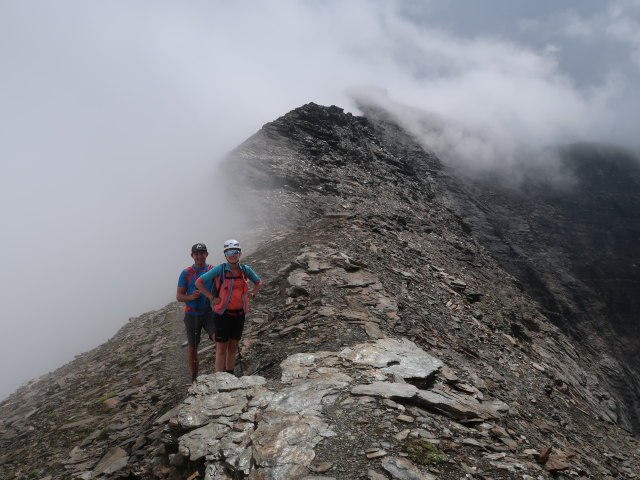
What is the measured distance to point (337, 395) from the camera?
580 cm

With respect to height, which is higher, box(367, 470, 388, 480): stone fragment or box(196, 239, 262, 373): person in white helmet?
box(196, 239, 262, 373): person in white helmet

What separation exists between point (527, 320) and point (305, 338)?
16.0m

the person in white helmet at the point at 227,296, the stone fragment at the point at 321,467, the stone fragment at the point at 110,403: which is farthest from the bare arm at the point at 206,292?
the stone fragment at the point at 110,403

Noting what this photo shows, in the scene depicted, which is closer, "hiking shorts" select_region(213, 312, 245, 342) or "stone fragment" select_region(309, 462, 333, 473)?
"stone fragment" select_region(309, 462, 333, 473)

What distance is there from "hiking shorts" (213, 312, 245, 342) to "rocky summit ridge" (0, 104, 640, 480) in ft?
2.61

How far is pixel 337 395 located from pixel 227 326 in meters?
2.62

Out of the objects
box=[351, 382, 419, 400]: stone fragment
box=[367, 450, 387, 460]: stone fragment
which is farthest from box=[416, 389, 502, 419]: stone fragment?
box=[367, 450, 387, 460]: stone fragment

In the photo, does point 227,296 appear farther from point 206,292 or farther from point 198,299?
point 198,299

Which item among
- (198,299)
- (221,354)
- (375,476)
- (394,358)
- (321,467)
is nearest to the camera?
(375,476)

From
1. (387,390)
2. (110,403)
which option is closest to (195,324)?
(110,403)

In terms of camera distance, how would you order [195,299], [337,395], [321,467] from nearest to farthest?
[321,467]
[337,395]
[195,299]

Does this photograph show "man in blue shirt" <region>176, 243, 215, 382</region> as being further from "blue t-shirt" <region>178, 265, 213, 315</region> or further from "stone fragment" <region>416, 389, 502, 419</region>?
"stone fragment" <region>416, 389, 502, 419</region>

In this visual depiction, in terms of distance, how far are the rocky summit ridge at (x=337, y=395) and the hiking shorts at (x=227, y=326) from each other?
31.3 inches

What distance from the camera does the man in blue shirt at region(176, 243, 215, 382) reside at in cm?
797
